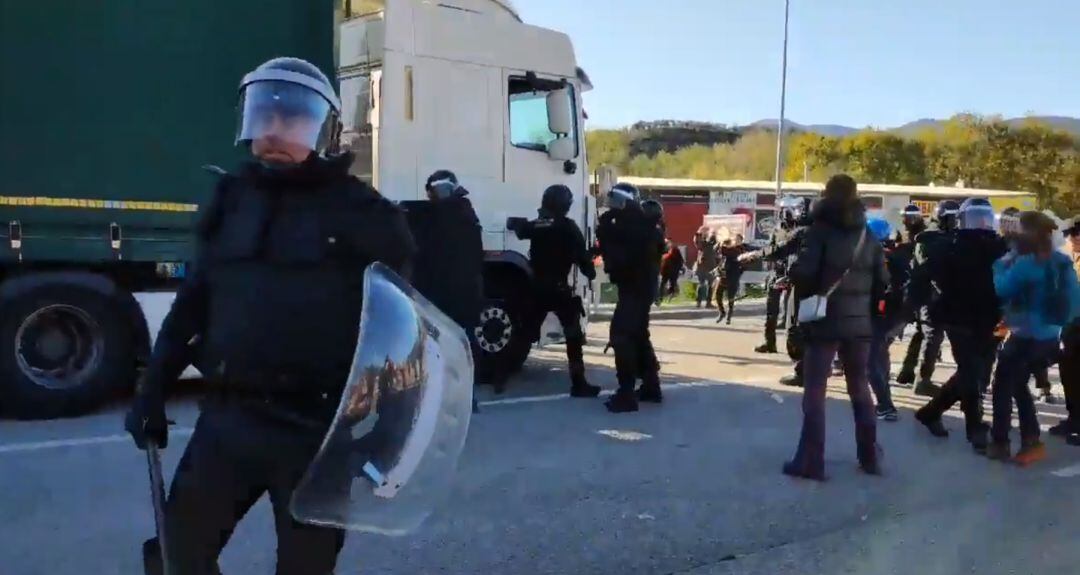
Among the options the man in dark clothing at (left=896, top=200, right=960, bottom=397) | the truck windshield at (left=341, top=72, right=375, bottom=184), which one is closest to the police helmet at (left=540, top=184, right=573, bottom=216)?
the truck windshield at (left=341, top=72, right=375, bottom=184)

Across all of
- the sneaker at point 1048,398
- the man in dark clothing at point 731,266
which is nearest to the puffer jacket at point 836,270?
the sneaker at point 1048,398

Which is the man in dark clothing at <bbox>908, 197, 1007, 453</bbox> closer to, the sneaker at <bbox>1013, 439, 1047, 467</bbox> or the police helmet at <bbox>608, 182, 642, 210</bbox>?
the sneaker at <bbox>1013, 439, 1047, 467</bbox>

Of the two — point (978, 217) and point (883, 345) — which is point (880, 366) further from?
point (978, 217)

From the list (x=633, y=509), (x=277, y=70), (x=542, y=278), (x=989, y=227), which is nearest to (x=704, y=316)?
(x=542, y=278)

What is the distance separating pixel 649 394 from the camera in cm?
906

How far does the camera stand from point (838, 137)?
68188 millimetres

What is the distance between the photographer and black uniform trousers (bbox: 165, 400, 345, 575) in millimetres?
2736

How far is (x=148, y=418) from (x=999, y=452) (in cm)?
593

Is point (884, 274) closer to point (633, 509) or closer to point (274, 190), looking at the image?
point (633, 509)

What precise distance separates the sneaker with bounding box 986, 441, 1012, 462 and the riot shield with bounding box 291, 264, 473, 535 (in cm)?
552

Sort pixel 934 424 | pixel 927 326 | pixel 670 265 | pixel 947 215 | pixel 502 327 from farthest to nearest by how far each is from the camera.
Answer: pixel 670 265, pixel 947 215, pixel 502 327, pixel 927 326, pixel 934 424

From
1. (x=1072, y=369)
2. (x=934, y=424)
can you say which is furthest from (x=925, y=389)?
(x=934, y=424)

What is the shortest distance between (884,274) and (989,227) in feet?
3.88

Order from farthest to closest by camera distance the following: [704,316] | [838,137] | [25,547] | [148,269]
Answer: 1. [838,137]
2. [704,316]
3. [148,269]
4. [25,547]
